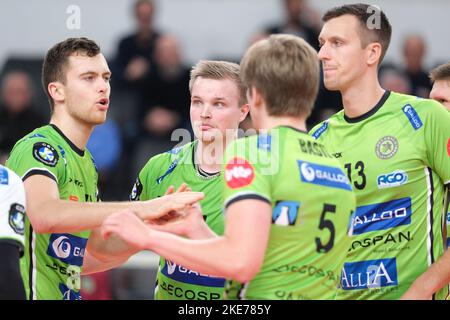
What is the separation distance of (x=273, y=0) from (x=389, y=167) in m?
8.31

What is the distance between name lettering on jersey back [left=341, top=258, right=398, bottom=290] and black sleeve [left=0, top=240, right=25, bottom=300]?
269cm

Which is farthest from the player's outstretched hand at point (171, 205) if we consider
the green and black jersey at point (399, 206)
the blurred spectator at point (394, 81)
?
the blurred spectator at point (394, 81)

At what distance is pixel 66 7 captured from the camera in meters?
13.9

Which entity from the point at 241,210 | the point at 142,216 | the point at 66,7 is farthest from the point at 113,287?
the point at 241,210

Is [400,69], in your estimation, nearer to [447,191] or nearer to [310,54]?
[447,191]

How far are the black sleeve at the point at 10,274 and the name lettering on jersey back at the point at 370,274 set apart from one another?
8.82ft

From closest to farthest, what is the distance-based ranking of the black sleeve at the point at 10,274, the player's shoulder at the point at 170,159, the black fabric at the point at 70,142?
1. the black sleeve at the point at 10,274
2. the black fabric at the point at 70,142
3. the player's shoulder at the point at 170,159

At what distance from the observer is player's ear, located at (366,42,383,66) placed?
6766mm

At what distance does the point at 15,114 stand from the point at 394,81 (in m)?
5.64

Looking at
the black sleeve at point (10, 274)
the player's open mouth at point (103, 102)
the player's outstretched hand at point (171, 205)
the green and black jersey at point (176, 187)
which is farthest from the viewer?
the player's open mouth at point (103, 102)

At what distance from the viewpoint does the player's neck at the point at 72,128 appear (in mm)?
6746

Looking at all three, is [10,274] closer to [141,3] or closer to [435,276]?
[435,276]

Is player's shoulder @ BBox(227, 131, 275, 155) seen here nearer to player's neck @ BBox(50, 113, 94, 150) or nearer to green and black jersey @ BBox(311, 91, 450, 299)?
green and black jersey @ BBox(311, 91, 450, 299)

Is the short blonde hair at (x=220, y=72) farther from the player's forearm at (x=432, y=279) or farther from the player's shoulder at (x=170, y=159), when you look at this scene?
the player's forearm at (x=432, y=279)
